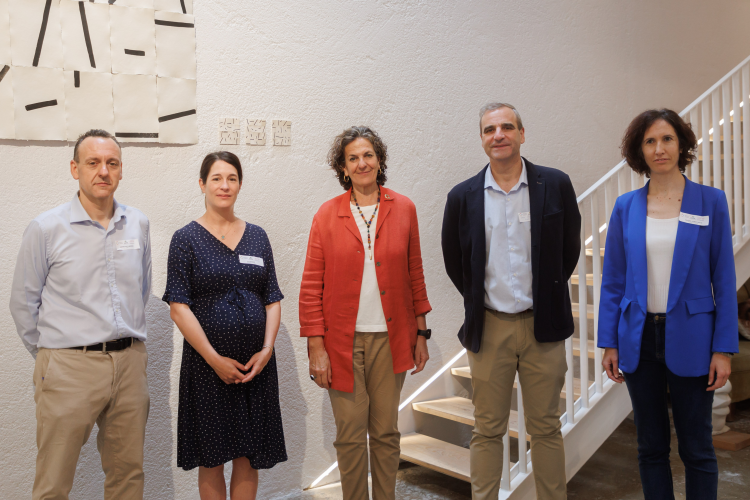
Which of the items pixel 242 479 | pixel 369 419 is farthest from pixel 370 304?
pixel 242 479

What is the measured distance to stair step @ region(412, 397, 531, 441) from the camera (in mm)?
3092

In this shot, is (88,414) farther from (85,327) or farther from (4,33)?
(4,33)

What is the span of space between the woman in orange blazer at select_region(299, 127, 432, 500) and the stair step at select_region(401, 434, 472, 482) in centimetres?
67

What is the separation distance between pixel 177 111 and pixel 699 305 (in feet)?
7.68

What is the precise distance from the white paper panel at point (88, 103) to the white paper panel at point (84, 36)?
43 millimetres

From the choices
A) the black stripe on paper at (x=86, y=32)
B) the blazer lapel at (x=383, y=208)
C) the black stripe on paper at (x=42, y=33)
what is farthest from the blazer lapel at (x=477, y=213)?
the black stripe on paper at (x=42, y=33)

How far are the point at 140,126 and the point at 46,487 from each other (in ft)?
5.10

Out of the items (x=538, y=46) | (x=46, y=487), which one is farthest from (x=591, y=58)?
(x=46, y=487)

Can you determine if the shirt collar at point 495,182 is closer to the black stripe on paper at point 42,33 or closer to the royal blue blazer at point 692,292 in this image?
the royal blue blazer at point 692,292

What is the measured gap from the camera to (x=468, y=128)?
375 centimetres

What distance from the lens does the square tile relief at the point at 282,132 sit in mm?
3062

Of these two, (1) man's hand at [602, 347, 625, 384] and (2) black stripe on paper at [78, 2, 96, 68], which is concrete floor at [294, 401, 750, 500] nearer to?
(1) man's hand at [602, 347, 625, 384]

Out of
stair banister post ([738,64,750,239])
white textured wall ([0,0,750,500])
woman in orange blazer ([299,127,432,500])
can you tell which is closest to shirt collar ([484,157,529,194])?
woman in orange blazer ([299,127,432,500])

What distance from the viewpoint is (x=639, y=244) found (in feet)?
6.81
